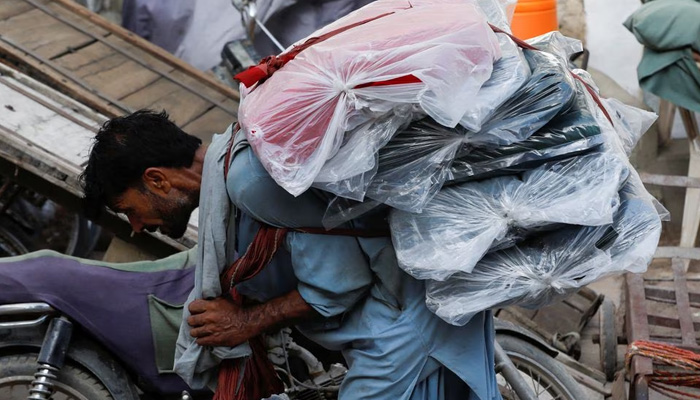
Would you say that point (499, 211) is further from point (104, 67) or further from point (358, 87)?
point (104, 67)

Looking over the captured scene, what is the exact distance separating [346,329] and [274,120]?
643 millimetres

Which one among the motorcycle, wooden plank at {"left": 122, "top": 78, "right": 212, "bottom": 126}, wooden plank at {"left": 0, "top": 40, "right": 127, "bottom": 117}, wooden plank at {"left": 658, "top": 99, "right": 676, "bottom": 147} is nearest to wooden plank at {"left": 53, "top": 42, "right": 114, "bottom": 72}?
wooden plank at {"left": 0, "top": 40, "right": 127, "bottom": 117}

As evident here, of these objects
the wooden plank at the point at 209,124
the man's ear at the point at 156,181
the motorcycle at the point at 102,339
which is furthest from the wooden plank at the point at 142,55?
the man's ear at the point at 156,181

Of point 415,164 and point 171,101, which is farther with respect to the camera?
point 171,101

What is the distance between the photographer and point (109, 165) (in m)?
2.50

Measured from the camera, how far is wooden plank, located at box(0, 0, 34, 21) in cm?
500

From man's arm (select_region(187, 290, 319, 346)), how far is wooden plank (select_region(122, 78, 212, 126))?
7.40 feet

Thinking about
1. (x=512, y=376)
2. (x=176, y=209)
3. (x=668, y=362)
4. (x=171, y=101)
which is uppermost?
(x=176, y=209)

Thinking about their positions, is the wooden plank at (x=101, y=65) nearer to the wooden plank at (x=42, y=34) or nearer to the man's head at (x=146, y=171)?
the wooden plank at (x=42, y=34)

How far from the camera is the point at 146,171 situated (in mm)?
2494

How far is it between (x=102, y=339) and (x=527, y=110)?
1564mm

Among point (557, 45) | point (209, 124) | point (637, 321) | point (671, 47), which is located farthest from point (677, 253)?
point (209, 124)

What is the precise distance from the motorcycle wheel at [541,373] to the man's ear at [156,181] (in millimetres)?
1446

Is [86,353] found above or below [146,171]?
below
